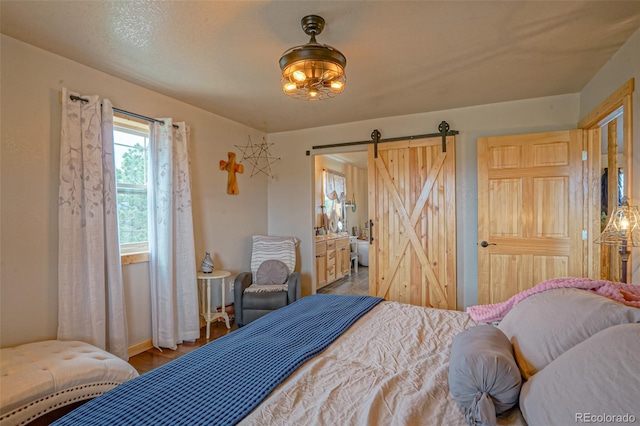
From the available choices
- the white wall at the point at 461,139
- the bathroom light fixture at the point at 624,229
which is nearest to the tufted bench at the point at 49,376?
the white wall at the point at 461,139

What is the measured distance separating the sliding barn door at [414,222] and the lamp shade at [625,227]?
70.1 inches

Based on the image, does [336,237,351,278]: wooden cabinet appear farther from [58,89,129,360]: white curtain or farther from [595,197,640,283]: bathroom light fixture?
[595,197,640,283]: bathroom light fixture

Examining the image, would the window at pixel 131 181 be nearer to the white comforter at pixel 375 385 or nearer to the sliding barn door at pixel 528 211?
the white comforter at pixel 375 385

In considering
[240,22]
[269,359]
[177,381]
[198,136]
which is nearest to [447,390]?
[269,359]

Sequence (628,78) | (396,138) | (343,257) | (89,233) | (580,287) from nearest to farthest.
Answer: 1. (580,287)
2. (628,78)
3. (89,233)
4. (396,138)
5. (343,257)

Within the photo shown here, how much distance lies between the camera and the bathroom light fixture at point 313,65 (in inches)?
75.2

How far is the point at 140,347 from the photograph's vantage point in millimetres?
3029

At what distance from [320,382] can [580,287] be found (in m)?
1.25

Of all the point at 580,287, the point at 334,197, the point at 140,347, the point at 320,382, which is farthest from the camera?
the point at 334,197

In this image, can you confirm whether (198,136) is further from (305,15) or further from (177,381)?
(177,381)

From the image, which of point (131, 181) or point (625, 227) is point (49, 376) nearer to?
point (131, 181)

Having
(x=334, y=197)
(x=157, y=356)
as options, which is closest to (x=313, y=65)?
(x=157, y=356)

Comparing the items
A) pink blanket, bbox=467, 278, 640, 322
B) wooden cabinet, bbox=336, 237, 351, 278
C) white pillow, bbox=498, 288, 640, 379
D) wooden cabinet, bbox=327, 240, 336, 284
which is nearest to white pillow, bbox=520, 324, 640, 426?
white pillow, bbox=498, 288, 640, 379

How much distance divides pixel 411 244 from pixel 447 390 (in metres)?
2.87
